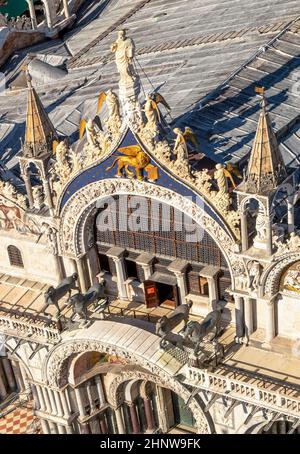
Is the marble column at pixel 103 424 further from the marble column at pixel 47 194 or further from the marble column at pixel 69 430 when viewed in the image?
the marble column at pixel 47 194

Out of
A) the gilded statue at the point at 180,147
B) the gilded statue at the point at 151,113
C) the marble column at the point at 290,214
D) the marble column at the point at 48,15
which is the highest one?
the marble column at the point at 48,15

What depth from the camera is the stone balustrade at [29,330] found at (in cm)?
5297

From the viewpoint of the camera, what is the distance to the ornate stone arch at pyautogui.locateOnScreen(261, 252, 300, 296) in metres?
46.3

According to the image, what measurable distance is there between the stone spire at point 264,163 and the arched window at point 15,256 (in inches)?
707

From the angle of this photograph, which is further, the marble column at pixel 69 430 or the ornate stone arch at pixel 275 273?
the marble column at pixel 69 430

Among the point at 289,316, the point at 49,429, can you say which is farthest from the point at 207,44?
the point at 49,429

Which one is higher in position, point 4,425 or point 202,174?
point 202,174

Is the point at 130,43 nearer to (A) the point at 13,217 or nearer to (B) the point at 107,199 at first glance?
(B) the point at 107,199

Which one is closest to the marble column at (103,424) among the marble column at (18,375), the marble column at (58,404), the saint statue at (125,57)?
the marble column at (58,404)

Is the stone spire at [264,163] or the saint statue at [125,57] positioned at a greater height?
the saint statue at [125,57]

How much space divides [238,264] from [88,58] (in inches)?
1081

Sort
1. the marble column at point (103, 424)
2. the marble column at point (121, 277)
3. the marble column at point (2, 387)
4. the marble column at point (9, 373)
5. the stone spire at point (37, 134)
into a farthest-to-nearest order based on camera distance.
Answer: the marble column at point (2, 387)
the marble column at point (9, 373)
the marble column at point (103, 424)
the marble column at point (121, 277)
the stone spire at point (37, 134)
